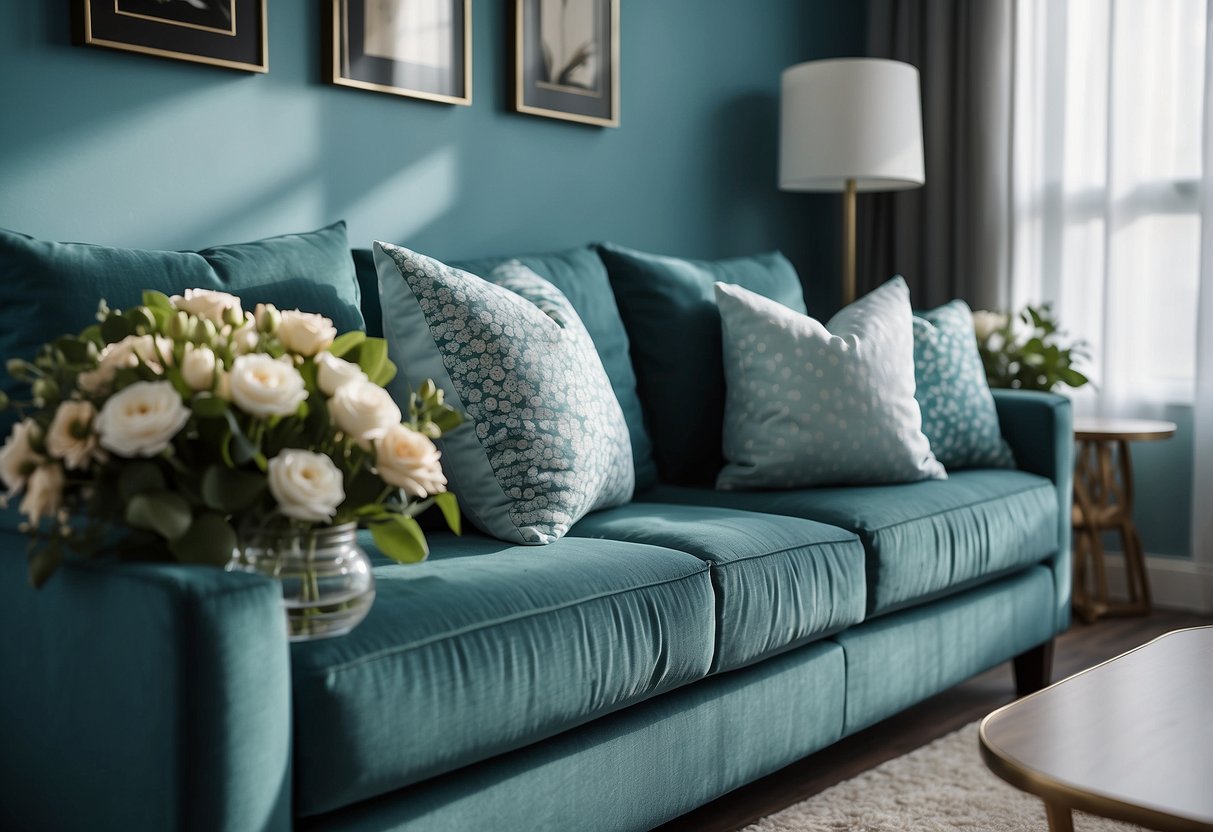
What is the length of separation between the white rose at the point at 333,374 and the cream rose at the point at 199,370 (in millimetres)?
119

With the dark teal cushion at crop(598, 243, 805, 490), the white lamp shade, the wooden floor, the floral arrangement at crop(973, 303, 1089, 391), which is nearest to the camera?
the wooden floor

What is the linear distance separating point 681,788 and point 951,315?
157 cm

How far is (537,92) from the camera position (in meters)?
2.97

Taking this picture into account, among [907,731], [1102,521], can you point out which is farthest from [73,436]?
[1102,521]

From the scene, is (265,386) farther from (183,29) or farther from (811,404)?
(811,404)

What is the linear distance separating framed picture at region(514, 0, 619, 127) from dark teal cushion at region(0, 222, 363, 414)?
37.3 inches

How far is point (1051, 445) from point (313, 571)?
6.80 ft

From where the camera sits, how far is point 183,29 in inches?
87.8

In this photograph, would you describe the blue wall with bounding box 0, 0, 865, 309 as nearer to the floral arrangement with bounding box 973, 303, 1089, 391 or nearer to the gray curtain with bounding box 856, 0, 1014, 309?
the gray curtain with bounding box 856, 0, 1014, 309

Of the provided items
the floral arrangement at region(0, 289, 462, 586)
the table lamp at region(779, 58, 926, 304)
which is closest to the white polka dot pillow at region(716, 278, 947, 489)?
the table lamp at region(779, 58, 926, 304)

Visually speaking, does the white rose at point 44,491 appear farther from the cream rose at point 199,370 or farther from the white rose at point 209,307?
the white rose at point 209,307

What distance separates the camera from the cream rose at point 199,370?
4.21ft

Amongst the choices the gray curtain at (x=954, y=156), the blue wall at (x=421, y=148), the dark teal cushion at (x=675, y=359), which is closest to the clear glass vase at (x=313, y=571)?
the blue wall at (x=421, y=148)

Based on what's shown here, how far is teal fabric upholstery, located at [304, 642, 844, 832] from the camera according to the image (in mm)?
1508
